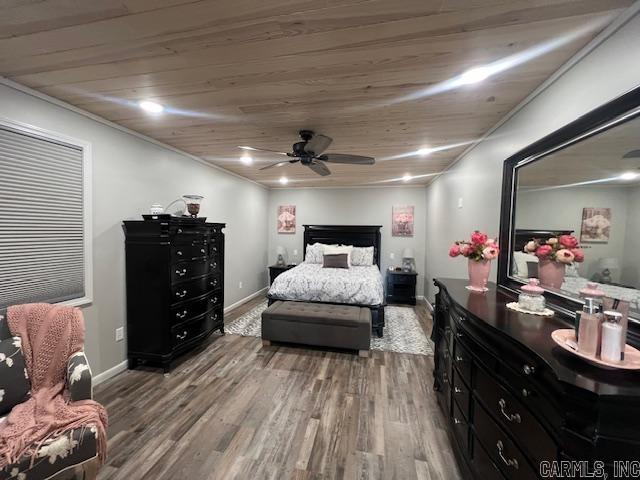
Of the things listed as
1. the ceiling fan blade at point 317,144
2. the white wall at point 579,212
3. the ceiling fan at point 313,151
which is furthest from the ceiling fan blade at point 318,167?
the white wall at point 579,212

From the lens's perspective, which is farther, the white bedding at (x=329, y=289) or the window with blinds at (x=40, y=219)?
the white bedding at (x=329, y=289)

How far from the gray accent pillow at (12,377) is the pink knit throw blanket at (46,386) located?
4 cm

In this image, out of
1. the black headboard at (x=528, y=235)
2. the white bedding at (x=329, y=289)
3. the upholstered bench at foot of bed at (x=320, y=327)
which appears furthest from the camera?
the white bedding at (x=329, y=289)

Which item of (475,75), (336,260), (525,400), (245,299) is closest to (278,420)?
(525,400)

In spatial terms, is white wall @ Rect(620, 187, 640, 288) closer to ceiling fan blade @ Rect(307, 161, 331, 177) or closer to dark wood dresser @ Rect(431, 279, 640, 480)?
dark wood dresser @ Rect(431, 279, 640, 480)

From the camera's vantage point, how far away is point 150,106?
214 centimetres

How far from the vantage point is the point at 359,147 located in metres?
3.10

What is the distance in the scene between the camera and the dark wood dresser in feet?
2.44

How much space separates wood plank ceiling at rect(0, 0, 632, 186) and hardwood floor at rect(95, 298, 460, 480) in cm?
245

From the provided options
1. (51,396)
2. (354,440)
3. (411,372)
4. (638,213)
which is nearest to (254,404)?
(354,440)

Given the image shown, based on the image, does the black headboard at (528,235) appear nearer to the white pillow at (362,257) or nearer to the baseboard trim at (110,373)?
the white pillow at (362,257)

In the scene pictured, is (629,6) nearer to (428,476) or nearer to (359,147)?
(359,147)

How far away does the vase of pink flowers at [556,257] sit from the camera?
1407 millimetres

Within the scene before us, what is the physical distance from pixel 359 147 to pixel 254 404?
2.83 m
